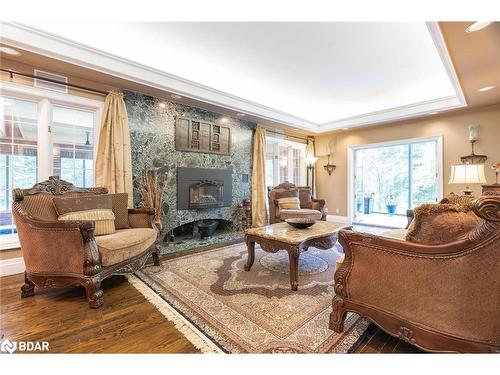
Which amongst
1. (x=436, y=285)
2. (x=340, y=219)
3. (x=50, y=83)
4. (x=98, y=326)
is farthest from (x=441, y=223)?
(x=340, y=219)

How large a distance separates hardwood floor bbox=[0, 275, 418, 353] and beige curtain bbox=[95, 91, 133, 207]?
5.05 ft

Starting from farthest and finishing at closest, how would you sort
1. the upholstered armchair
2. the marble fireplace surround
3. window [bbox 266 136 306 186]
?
window [bbox 266 136 306 186]
the upholstered armchair
the marble fireplace surround

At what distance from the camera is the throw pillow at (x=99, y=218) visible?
2383 millimetres

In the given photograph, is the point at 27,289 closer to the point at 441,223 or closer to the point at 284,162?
the point at 441,223

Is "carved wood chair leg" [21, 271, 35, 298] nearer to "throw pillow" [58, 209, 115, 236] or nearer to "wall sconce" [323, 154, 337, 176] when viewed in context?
"throw pillow" [58, 209, 115, 236]

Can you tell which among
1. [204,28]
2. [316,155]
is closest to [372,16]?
[204,28]

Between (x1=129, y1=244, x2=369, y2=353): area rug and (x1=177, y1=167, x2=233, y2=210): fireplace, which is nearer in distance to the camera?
(x1=129, y1=244, x2=369, y2=353): area rug

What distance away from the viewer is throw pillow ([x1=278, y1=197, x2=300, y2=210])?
4832 millimetres

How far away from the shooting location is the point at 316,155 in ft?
22.5

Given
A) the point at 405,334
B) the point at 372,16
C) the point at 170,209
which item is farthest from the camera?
the point at 170,209

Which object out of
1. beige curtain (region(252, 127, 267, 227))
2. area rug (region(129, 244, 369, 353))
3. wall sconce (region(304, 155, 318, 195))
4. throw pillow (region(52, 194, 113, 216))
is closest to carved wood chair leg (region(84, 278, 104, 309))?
area rug (region(129, 244, 369, 353))

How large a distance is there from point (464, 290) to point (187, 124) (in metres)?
4.16

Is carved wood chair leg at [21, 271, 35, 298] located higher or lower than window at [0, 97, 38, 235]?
lower

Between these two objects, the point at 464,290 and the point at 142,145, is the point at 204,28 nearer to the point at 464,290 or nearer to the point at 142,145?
the point at 142,145
